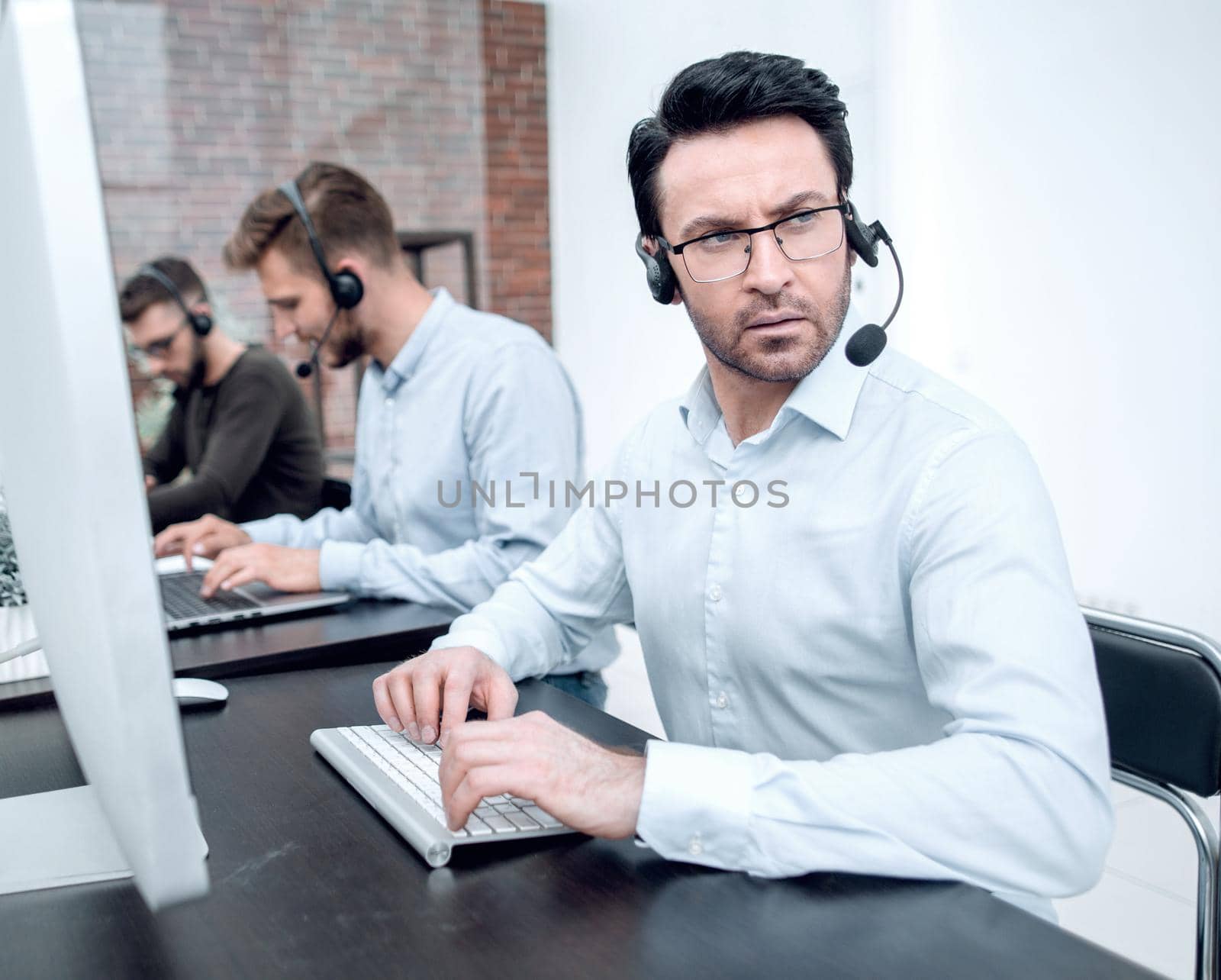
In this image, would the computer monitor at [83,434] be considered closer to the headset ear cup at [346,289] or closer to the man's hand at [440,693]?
the man's hand at [440,693]

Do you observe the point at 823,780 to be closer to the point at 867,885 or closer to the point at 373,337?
the point at 867,885

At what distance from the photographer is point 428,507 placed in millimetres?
2055

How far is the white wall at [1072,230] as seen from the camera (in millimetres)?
2451

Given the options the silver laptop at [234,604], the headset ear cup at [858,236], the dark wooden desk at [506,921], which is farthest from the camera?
the silver laptop at [234,604]

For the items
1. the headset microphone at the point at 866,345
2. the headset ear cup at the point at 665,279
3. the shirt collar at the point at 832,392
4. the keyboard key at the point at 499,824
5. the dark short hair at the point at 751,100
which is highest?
the dark short hair at the point at 751,100

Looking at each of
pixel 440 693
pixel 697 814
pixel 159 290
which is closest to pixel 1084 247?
pixel 440 693

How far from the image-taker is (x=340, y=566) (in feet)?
5.62

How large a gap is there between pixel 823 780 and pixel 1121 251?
228 cm

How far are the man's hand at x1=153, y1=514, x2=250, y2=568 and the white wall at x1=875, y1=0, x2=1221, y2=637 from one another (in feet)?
6.68

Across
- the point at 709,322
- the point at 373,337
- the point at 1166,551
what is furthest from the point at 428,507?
the point at 1166,551

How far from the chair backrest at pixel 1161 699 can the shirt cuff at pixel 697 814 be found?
523mm

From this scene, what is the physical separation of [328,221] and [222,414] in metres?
1.19

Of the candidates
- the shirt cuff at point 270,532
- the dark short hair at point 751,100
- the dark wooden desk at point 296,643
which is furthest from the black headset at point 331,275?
the dark short hair at point 751,100

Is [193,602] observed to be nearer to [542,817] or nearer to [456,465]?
[456,465]
